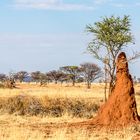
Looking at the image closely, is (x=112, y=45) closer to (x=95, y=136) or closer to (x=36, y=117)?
(x=36, y=117)

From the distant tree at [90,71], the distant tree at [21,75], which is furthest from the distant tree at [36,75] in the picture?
the distant tree at [90,71]

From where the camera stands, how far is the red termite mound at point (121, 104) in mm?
18047

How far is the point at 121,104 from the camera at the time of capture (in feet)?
59.6

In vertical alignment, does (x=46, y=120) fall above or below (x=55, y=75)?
below

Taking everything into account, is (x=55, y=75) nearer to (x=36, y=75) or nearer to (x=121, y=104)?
(x=36, y=75)

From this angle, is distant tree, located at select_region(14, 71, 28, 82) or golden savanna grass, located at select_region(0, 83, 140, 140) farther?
distant tree, located at select_region(14, 71, 28, 82)

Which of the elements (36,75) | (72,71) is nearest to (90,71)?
(72,71)

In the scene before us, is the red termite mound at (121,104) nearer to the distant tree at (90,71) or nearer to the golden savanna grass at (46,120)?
the golden savanna grass at (46,120)

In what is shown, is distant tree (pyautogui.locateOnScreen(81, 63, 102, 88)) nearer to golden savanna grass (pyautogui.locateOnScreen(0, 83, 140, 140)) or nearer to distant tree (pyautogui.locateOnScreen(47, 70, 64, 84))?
distant tree (pyautogui.locateOnScreen(47, 70, 64, 84))

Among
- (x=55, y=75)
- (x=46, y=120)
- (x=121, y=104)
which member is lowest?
(x=46, y=120)

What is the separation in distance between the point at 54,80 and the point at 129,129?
7548 cm

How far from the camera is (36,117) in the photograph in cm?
2402

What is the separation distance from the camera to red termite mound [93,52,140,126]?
18.0 metres

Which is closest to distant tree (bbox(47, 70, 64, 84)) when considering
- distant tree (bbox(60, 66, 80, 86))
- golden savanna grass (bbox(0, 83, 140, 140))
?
distant tree (bbox(60, 66, 80, 86))
